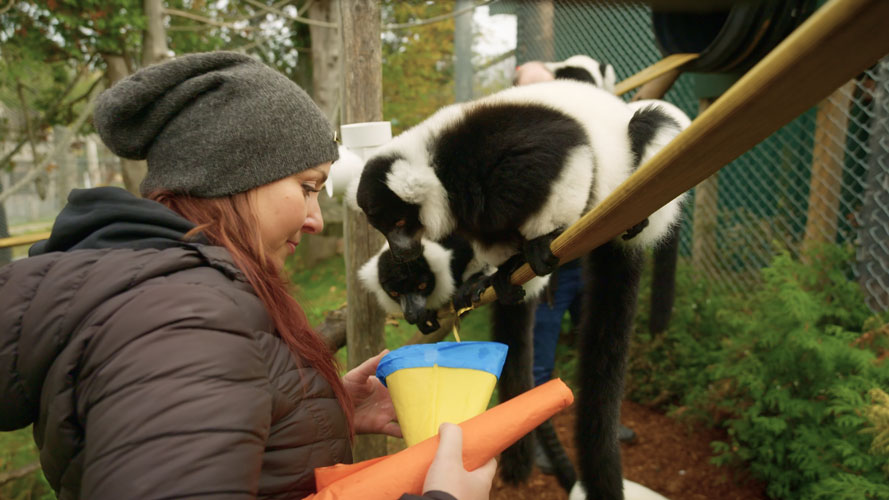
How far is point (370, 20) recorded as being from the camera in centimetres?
216

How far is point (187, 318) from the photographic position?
0.72m

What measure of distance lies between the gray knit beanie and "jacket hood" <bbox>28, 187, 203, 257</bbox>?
10cm

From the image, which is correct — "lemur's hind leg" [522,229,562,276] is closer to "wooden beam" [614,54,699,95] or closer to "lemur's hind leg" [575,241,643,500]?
"lemur's hind leg" [575,241,643,500]

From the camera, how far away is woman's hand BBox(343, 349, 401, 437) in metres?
1.42

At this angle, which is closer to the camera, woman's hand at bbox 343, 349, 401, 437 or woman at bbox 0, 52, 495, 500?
Result: woman at bbox 0, 52, 495, 500

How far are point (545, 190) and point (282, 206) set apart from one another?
813 millimetres

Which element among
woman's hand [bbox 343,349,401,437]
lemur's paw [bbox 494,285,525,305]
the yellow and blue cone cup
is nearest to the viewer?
the yellow and blue cone cup

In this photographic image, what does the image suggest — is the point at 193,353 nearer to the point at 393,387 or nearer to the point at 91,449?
the point at 91,449

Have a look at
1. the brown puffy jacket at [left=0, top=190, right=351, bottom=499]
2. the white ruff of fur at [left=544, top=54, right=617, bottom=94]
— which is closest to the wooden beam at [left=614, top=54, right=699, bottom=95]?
the white ruff of fur at [left=544, top=54, right=617, bottom=94]

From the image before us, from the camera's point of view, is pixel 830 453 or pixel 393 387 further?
pixel 830 453

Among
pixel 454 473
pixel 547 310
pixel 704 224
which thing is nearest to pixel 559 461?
pixel 547 310

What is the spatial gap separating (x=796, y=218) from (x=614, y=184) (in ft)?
8.84

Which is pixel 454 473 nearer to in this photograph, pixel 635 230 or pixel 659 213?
pixel 635 230

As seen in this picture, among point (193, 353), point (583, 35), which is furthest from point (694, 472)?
point (583, 35)
